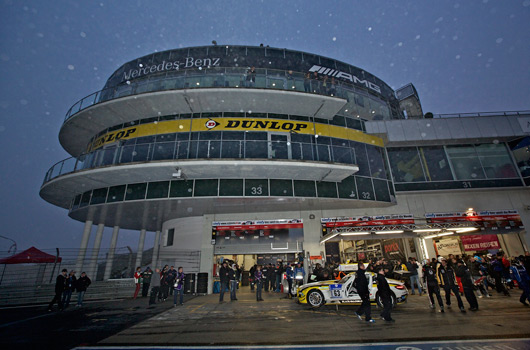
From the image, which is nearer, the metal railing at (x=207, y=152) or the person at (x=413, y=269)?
the person at (x=413, y=269)

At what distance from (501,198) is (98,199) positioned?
1048 inches

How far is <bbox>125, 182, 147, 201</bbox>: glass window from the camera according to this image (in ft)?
47.0

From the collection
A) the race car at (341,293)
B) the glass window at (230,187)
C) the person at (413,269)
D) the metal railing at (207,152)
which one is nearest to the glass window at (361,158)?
the metal railing at (207,152)

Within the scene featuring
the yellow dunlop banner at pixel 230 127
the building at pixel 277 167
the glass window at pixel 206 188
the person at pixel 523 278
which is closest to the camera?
the person at pixel 523 278

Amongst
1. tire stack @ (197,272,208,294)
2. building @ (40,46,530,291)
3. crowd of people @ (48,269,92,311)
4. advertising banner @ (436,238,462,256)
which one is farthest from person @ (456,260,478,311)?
crowd of people @ (48,269,92,311)

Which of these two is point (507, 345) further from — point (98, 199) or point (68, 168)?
point (68, 168)

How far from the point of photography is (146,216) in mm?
17953

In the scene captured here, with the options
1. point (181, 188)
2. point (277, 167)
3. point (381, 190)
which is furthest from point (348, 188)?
point (181, 188)

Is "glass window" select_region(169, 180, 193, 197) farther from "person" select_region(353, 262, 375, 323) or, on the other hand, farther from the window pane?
the window pane

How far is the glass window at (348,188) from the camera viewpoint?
15.0 meters

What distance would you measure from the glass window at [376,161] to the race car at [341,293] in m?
8.99

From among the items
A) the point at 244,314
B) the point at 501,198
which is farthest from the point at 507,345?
the point at 501,198

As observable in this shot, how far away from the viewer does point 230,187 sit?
46.3 feet

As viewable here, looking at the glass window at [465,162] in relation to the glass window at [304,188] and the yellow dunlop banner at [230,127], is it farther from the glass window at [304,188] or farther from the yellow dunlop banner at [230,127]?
the glass window at [304,188]
